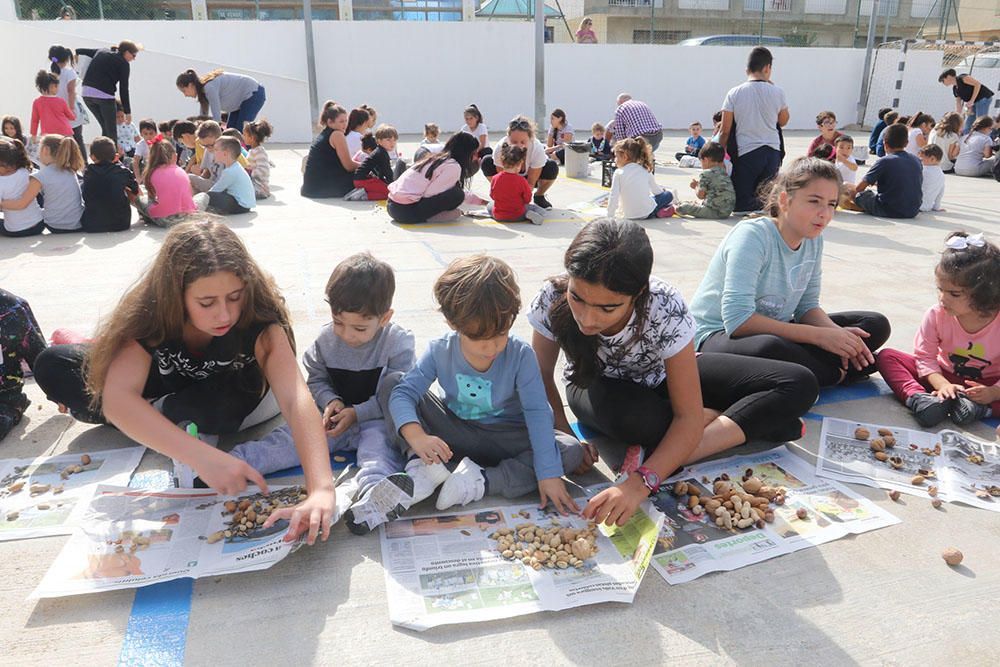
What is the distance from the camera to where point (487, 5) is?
57.1ft

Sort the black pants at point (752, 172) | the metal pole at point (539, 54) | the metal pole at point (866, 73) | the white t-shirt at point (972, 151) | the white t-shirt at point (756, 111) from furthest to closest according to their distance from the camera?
1. the metal pole at point (866, 73)
2. the metal pole at point (539, 54)
3. the white t-shirt at point (972, 151)
4. the black pants at point (752, 172)
5. the white t-shirt at point (756, 111)

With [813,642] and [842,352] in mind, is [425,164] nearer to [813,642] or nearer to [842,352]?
[842,352]

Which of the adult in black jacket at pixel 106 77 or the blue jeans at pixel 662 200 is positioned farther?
the adult in black jacket at pixel 106 77

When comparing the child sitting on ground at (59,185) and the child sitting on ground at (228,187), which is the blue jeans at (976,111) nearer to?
the child sitting on ground at (228,187)

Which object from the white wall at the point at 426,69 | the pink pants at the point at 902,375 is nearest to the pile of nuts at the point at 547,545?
the pink pants at the point at 902,375

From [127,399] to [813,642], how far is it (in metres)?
1.94

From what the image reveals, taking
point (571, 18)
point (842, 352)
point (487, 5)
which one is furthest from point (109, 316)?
point (571, 18)

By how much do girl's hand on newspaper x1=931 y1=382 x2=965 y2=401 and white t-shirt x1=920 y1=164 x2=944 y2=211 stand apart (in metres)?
5.51

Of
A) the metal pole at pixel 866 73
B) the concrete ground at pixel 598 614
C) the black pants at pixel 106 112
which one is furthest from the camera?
the metal pole at pixel 866 73

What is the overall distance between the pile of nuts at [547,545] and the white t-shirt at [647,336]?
23.8 inches

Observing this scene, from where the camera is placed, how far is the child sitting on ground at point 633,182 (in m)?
6.53

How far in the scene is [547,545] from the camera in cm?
192

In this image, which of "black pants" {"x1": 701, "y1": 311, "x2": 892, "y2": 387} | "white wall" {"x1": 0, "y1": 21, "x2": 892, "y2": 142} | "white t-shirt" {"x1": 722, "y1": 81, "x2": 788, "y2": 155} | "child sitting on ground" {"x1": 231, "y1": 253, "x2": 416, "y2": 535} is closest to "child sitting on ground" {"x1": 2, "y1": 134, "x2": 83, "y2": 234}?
"child sitting on ground" {"x1": 231, "y1": 253, "x2": 416, "y2": 535}

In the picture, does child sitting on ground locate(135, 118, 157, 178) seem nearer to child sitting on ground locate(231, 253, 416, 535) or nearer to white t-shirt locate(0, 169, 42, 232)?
white t-shirt locate(0, 169, 42, 232)
